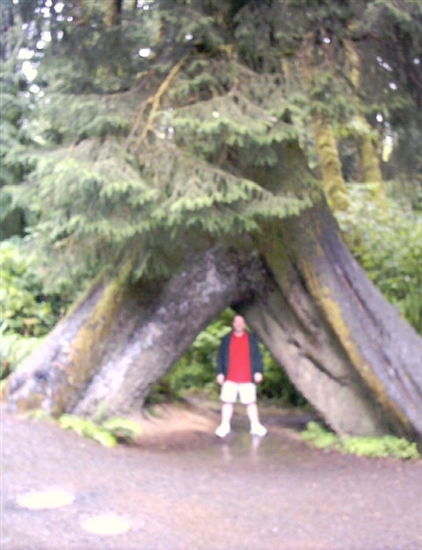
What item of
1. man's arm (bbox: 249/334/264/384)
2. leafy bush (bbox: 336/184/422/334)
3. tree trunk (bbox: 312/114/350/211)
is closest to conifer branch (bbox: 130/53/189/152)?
man's arm (bbox: 249/334/264/384)

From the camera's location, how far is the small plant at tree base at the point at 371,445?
24.9 ft

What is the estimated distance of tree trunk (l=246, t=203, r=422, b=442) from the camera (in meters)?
8.02

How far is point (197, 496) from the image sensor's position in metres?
6.00

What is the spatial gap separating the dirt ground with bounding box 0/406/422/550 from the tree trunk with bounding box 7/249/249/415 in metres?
0.78

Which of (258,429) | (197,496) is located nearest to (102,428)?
(258,429)

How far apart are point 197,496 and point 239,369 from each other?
3.29m

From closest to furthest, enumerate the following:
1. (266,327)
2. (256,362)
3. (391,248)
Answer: (256,362) → (266,327) → (391,248)

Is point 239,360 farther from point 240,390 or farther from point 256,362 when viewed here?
point 240,390

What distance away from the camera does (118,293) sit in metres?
Answer: 9.01

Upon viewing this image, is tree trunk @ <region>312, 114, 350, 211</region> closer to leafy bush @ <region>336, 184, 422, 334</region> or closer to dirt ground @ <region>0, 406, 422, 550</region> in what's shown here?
leafy bush @ <region>336, 184, 422, 334</region>

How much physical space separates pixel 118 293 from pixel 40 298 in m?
4.17

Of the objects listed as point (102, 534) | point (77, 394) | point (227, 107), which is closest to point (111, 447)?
point (77, 394)

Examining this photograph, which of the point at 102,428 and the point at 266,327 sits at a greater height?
the point at 266,327

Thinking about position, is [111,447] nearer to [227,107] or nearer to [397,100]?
[227,107]
